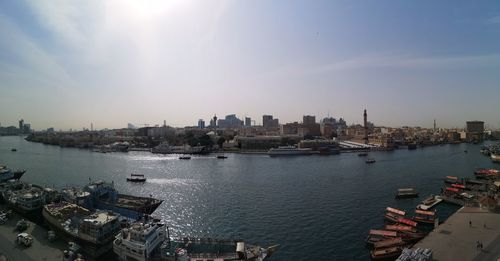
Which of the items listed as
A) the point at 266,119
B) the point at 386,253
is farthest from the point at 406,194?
the point at 266,119

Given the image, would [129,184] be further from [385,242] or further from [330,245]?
[385,242]

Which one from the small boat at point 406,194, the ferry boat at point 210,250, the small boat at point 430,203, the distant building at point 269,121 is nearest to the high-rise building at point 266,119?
the distant building at point 269,121

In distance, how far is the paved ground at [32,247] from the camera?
1202cm

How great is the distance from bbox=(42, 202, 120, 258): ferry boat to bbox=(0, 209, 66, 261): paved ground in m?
0.56

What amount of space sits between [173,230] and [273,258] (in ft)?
20.1

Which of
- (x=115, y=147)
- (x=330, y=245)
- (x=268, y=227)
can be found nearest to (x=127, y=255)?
(x=268, y=227)

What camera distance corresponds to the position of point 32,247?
12.9 metres

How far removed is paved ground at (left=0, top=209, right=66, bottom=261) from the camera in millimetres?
12023

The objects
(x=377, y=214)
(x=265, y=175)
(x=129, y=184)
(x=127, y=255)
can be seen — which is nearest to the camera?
(x=127, y=255)

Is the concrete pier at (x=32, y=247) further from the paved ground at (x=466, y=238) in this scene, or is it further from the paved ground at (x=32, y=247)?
the paved ground at (x=466, y=238)

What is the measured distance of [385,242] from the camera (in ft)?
43.8

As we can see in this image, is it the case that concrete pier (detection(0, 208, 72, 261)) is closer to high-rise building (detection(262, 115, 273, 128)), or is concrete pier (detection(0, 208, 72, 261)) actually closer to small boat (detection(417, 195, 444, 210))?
small boat (detection(417, 195, 444, 210))

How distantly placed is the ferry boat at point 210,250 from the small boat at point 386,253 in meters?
4.03

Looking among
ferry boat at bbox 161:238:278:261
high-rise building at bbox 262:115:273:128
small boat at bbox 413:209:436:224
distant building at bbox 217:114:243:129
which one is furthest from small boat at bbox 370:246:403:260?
distant building at bbox 217:114:243:129
